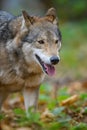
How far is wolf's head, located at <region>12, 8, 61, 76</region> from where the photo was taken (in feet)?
22.4

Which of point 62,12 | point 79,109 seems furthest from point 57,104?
point 62,12

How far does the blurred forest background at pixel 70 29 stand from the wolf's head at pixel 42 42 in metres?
5.32

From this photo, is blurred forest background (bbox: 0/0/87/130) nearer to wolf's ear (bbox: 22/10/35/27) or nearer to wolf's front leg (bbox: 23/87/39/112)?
wolf's front leg (bbox: 23/87/39/112)

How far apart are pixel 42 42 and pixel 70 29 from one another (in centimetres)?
1125

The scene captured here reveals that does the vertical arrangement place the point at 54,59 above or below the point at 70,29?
below

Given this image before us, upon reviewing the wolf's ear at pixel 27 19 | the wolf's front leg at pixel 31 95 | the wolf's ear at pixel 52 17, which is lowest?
the wolf's front leg at pixel 31 95

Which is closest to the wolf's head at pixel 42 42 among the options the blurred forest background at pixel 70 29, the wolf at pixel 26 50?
the wolf at pixel 26 50

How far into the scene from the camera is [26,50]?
7027 millimetres

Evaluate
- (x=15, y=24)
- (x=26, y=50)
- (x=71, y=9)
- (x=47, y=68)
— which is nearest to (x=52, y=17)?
(x=15, y=24)

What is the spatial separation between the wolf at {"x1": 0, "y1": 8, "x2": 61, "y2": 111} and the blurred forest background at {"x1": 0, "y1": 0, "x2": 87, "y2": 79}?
509 centimetres

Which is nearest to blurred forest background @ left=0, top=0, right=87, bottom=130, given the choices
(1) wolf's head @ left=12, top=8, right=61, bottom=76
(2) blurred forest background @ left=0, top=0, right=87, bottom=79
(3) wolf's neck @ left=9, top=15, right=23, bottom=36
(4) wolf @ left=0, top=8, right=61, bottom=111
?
(2) blurred forest background @ left=0, top=0, right=87, bottom=79

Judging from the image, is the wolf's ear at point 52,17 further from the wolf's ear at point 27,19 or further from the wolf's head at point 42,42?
the wolf's ear at point 27,19

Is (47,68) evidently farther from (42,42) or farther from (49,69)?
(42,42)

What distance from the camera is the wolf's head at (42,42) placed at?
683 cm
